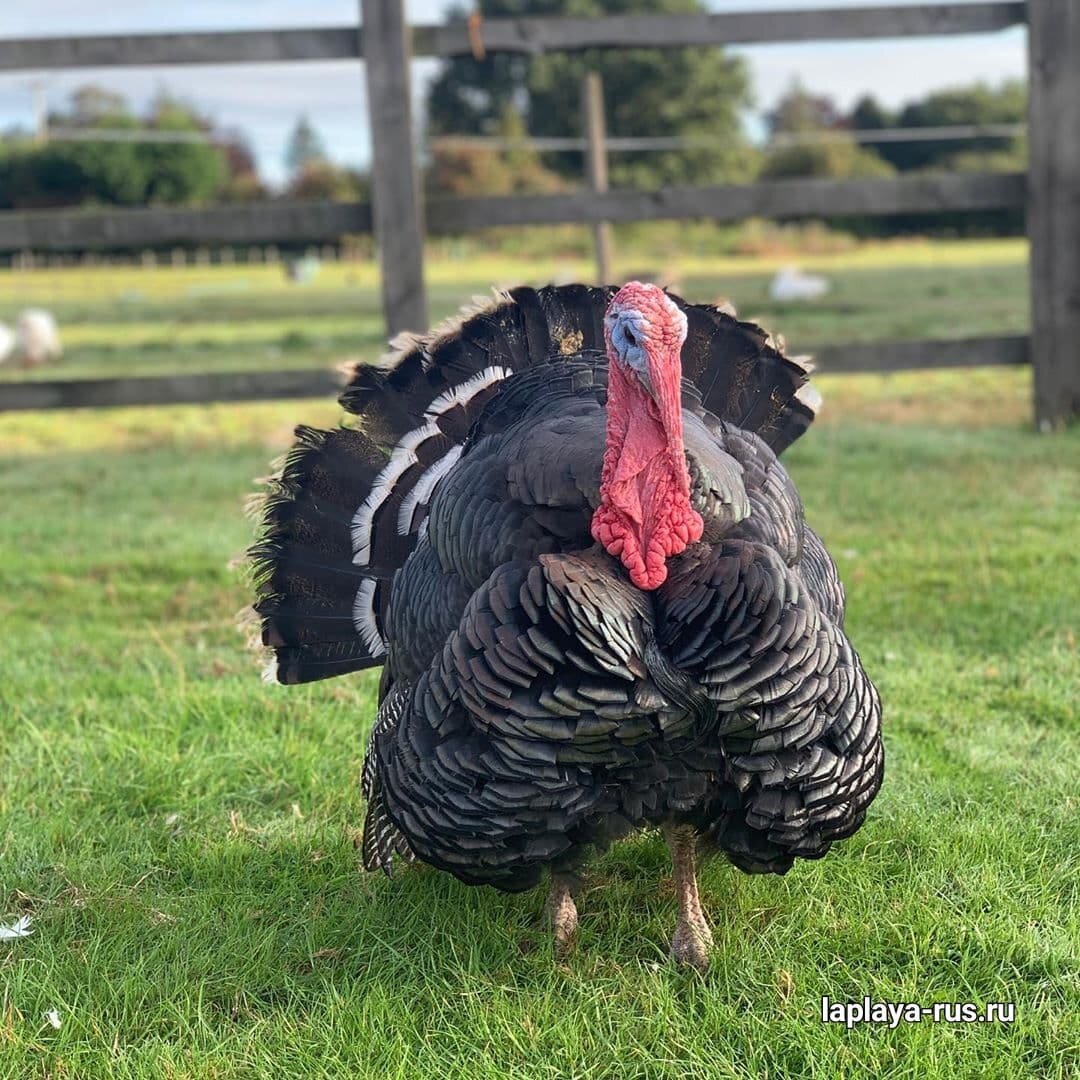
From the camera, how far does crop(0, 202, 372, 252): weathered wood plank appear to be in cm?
732

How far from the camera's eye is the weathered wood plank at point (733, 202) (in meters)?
7.59

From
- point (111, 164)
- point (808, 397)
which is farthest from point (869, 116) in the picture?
point (808, 397)

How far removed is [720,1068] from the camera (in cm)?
267

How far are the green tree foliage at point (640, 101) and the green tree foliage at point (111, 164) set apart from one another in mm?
10597

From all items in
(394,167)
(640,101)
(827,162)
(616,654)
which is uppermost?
(640,101)

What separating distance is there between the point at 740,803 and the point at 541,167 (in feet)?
136

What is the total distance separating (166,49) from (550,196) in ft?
7.66

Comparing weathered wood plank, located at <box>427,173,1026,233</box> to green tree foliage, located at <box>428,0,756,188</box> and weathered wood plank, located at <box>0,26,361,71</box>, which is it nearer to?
weathered wood plank, located at <box>0,26,361,71</box>

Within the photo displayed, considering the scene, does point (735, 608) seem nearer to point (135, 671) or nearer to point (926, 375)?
point (135, 671)

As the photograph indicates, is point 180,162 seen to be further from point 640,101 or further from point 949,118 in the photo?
point 949,118

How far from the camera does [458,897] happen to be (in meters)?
3.39

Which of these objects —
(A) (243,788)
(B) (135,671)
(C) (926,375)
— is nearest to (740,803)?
(A) (243,788)

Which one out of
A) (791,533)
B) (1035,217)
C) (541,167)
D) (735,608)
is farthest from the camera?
(541,167)

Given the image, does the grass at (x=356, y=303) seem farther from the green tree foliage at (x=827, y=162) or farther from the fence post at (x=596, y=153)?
the green tree foliage at (x=827, y=162)
